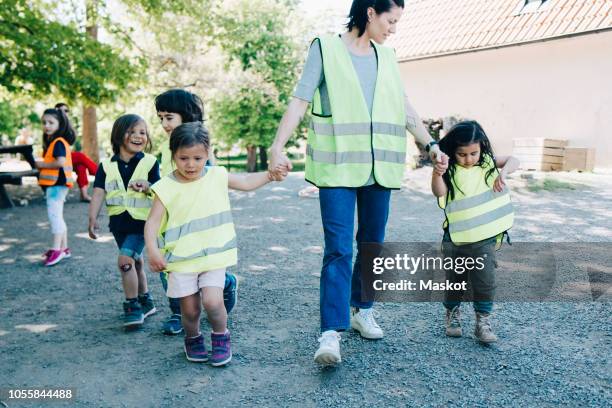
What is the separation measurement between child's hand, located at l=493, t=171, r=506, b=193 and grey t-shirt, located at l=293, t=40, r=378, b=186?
82 cm

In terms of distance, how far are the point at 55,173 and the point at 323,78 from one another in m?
3.99

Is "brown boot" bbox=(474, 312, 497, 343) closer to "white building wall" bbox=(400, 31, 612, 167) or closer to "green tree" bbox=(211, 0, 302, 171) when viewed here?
"white building wall" bbox=(400, 31, 612, 167)

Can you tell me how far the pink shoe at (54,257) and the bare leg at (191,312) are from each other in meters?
3.33

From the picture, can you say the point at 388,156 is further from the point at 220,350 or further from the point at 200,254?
the point at 220,350

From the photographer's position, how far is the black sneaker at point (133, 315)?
3.89 metres

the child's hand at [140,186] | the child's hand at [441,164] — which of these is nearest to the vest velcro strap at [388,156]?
the child's hand at [441,164]

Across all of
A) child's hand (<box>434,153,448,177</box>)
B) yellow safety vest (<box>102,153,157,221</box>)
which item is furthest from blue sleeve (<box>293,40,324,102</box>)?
yellow safety vest (<box>102,153,157,221</box>)

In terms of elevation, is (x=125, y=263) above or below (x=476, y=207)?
below

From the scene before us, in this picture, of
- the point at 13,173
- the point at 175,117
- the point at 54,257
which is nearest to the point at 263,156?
the point at 13,173

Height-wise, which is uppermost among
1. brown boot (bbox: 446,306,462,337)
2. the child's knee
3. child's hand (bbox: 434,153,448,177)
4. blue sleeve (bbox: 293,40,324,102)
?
blue sleeve (bbox: 293,40,324,102)

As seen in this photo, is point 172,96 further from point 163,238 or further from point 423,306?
point 423,306

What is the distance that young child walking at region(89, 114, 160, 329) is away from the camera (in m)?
3.94

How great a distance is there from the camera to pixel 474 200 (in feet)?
11.7

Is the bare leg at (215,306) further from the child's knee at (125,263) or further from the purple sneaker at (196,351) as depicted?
the child's knee at (125,263)
